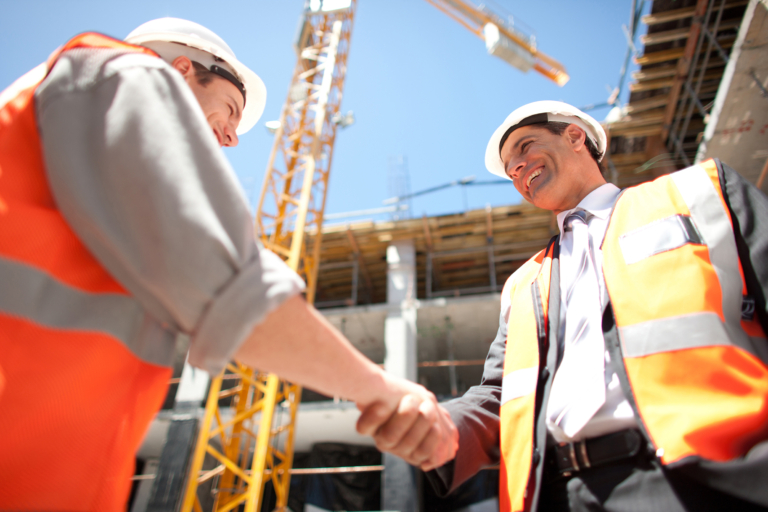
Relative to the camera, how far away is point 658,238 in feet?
5.34

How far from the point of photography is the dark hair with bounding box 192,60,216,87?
1.74m

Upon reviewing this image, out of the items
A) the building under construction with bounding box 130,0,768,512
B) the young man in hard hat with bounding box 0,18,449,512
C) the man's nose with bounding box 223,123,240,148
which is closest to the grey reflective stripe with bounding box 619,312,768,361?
the young man in hard hat with bounding box 0,18,449,512

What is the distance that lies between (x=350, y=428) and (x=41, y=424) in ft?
40.3

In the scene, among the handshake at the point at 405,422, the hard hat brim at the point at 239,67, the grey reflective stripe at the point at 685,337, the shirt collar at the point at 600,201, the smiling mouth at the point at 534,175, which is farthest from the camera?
the smiling mouth at the point at 534,175

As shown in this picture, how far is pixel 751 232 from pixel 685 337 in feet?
1.42

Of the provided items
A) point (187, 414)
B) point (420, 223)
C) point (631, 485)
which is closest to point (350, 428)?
point (187, 414)

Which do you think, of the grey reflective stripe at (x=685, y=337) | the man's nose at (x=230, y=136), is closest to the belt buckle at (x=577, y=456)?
the grey reflective stripe at (x=685, y=337)

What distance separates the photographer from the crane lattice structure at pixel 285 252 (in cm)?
1089

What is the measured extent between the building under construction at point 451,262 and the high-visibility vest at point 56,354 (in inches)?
374

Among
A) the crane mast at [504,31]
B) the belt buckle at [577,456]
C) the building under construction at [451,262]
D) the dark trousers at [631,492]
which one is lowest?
the dark trousers at [631,492]

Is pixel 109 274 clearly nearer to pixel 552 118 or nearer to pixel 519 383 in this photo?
pixel 519 383

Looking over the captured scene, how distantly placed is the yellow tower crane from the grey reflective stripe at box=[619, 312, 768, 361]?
8484mm

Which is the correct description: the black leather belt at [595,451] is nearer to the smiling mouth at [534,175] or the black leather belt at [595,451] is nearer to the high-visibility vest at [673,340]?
the high-visibility vest at [673,340]

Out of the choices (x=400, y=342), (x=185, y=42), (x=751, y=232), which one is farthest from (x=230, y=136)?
(x=400, y=342)
